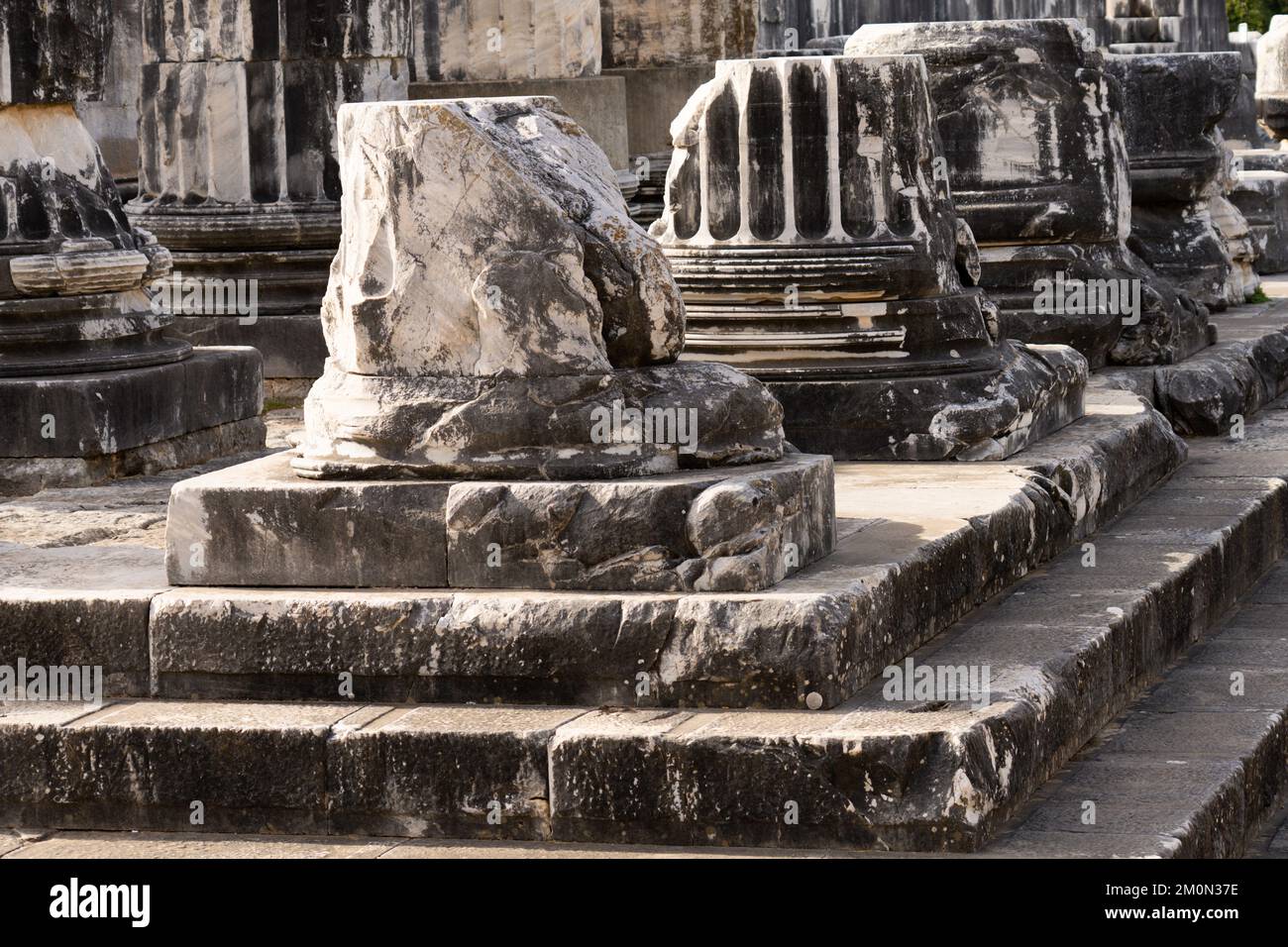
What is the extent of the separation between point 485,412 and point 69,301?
285 cm

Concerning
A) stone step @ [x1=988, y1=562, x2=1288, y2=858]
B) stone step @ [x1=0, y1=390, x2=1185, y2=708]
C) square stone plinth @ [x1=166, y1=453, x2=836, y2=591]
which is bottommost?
stone step @ [x1=988, y1=562, x2=1288, y2=858]

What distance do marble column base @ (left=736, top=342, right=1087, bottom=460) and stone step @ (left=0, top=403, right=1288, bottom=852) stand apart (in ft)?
4.88

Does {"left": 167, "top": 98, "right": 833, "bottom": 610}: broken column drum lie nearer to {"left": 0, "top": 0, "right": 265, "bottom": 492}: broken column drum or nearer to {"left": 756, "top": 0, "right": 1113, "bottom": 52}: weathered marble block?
{"left": 0, "top": 0, "right": 265, "bottom": 492}: broken column drum

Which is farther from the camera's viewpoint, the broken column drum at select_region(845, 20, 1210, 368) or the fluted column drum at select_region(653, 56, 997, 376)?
the broken column drum at select_region(845, 20, 1210, 368)

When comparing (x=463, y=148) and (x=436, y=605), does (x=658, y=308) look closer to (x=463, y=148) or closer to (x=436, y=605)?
(x=463, y=148)

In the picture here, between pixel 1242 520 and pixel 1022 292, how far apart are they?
1976 mm

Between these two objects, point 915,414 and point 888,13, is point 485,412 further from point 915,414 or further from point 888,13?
point 888,13

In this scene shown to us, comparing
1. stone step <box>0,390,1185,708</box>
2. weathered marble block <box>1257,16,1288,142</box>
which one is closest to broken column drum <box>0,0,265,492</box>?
stone step <box>0,390,1185,708</box>

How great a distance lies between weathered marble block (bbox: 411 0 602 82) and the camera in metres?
11.1

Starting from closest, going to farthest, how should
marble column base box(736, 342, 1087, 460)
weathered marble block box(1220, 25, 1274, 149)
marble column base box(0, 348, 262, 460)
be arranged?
1. marble column base box(736, 342, 1087, 460)
2. marble column base box(0, 348, 262, 460)
3. weathered marble block box(1220, 25, 1274, 149)

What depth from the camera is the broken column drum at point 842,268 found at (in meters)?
6.68

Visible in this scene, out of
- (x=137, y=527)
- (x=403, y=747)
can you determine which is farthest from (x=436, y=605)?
(x=137, y=527)

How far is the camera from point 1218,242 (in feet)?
35.2

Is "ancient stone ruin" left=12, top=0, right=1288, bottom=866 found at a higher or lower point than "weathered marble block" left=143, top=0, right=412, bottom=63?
lower
